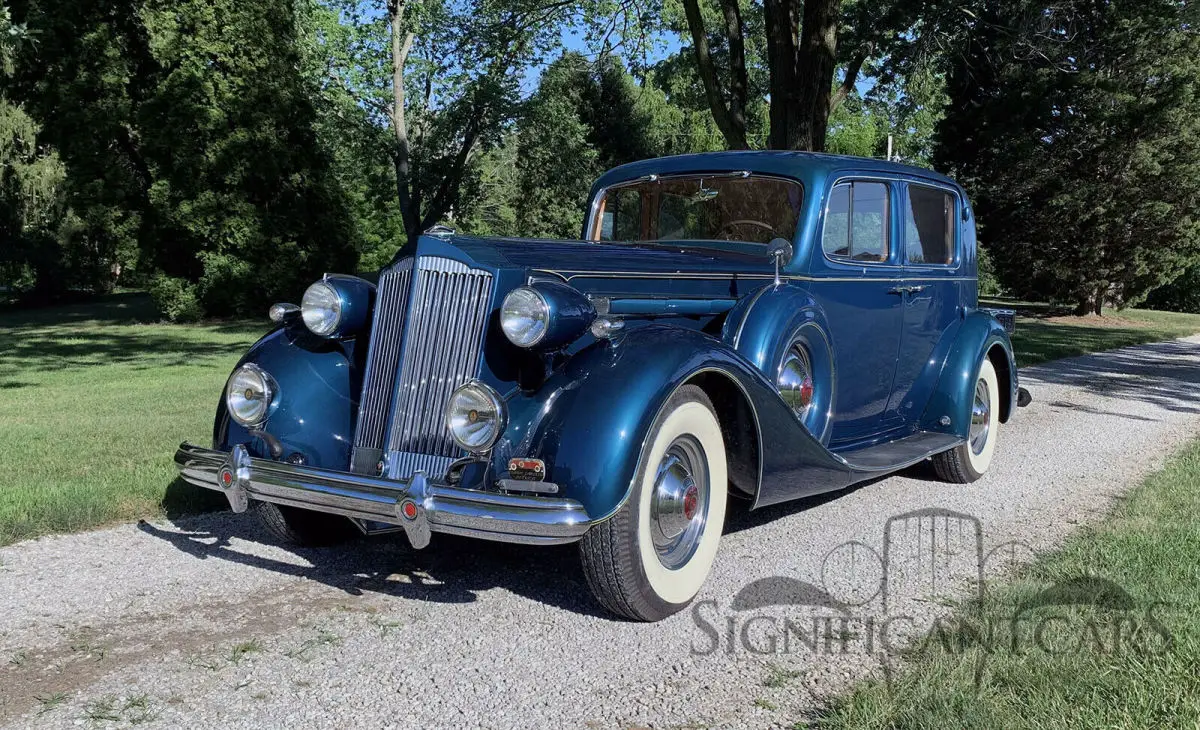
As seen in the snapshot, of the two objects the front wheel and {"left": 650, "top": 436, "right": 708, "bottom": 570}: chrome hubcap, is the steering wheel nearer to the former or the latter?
the front wheel

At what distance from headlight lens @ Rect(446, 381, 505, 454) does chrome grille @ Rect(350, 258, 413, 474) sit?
470mm

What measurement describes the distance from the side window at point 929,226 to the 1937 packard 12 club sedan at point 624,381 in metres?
0.06

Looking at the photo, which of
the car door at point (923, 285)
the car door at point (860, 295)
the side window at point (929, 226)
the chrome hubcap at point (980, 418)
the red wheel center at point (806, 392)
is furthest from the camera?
the chrome hubcap at point (980, 418)

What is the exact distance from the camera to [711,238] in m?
5.33

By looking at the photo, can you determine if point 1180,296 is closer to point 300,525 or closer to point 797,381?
point 797,381

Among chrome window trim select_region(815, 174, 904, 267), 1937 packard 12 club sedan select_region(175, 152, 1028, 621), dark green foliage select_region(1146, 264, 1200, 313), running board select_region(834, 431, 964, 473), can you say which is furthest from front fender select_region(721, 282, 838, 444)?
dark green foliage select_region(1146, 264, 1200, 313)

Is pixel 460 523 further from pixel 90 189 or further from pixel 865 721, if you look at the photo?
pixel 90 189

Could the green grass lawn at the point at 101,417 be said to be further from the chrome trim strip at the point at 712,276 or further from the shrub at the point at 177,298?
the chrome trim strip at the point at 712,276

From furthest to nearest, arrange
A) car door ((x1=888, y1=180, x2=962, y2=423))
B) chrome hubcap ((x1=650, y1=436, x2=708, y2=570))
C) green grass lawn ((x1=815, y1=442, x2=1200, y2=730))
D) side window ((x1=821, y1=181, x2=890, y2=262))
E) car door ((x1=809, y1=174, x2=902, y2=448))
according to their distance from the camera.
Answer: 1. car door ((x1=888, y1=180, x2=962, y2=423))
2. side window ((x1=821, y1=181, x2=890, y2=262))
3. car door ((x1=809, y1=174, x2=902, y2=448))
4. chrome hubcap ((x1=650, y1=436, x2=708, y2=570))
5. green grass lawn ((x1=815, y1=442, x2=1200, y2=730))

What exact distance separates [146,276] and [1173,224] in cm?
2396

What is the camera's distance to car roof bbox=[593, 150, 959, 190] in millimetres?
5180

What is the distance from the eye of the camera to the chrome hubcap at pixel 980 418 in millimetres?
6164

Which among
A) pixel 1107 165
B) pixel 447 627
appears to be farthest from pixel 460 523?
pixel 1107 165

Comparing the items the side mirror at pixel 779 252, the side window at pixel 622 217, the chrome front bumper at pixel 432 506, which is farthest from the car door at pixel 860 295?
the chrome front bumper at pixel 432 506
